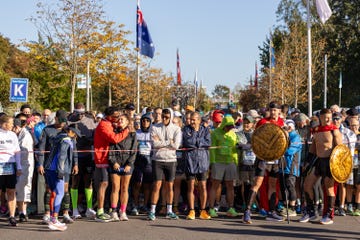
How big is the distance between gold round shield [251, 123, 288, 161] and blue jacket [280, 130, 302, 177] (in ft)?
3.26

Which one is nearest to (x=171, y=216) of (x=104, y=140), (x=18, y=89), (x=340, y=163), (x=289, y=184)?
(x=104, y=140)

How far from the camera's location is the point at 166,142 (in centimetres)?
1024

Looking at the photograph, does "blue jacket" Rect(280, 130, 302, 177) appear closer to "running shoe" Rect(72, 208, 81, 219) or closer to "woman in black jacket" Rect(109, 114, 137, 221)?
"woman in black jacket" Rect(109, 114, 137, 221)

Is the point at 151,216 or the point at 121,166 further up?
the point at 121,166

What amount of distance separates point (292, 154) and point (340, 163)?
4.02 ft

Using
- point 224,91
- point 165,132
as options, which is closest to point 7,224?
point 165,132

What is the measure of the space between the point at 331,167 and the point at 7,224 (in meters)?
5.63

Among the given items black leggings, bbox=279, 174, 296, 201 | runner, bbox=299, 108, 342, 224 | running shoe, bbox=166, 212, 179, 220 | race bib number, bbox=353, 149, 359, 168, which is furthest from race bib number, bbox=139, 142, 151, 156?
race bib number, bbox=353, 149, 359, 168

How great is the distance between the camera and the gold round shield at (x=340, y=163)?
942 centimetres

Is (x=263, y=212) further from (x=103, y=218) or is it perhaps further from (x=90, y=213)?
(x=90, y=213)

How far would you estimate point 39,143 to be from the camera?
1001 cm

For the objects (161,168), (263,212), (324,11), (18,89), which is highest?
(324,11)

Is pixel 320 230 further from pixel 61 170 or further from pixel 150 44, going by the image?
pixel 150 44

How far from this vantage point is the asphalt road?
8625mm
